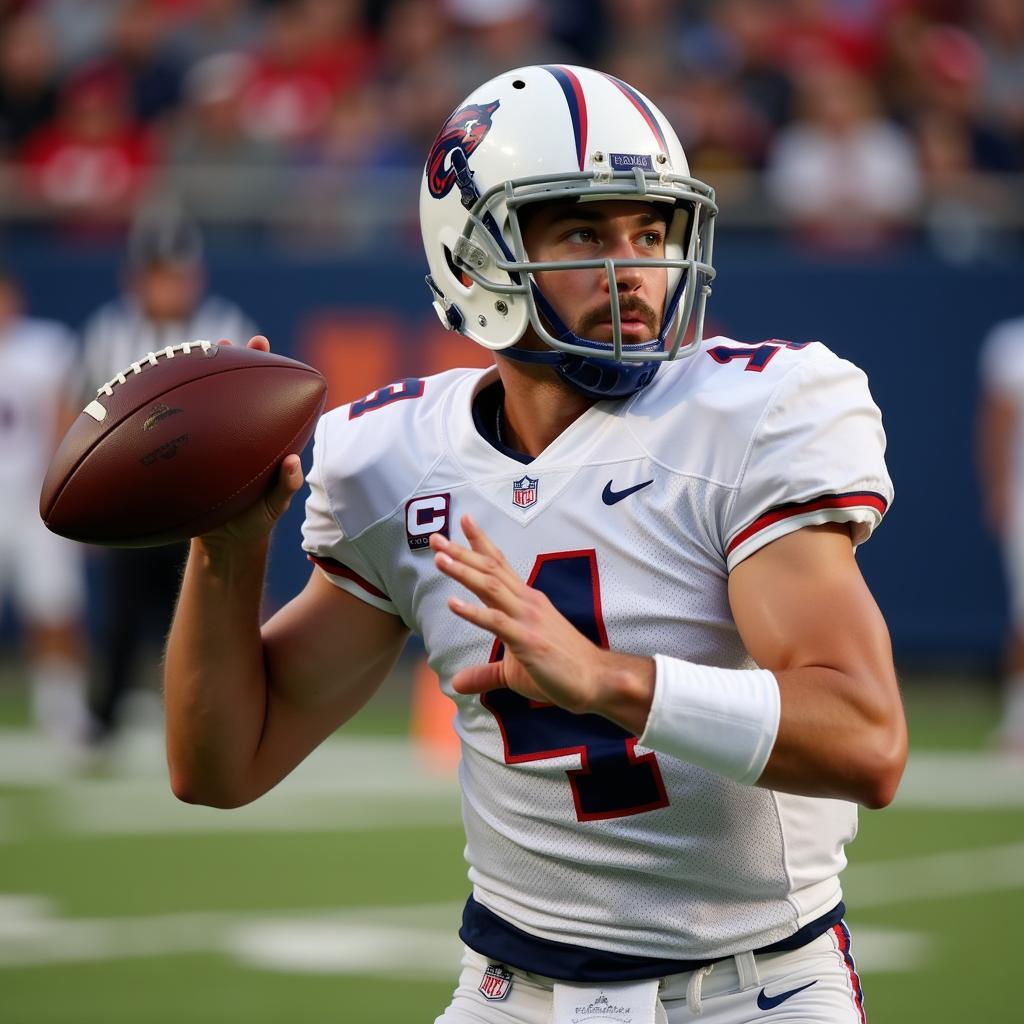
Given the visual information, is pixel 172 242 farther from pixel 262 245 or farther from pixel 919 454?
pixel 919 454

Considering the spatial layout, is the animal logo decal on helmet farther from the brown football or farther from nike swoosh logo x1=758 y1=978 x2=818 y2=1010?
nike swoosh logo x1=758 y1=978 x2=818 y2=1010

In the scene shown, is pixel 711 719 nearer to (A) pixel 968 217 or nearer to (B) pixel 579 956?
(B) pixel 579 956

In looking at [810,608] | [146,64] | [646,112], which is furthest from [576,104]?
[146,64]

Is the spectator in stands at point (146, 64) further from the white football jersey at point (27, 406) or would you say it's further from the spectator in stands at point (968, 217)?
the spectator in stands at point (968, 217)

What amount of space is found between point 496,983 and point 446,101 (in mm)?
7369

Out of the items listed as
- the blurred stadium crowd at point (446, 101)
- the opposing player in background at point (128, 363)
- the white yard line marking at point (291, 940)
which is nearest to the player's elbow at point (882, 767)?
the white yard line marking at point (291, 940)

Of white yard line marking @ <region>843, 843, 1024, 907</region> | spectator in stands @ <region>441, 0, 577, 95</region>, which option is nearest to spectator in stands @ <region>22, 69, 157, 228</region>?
spectator in stands @ <region>441, 0, 577, 95</region>

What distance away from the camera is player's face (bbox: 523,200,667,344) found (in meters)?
2.53

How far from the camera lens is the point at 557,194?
254 cm

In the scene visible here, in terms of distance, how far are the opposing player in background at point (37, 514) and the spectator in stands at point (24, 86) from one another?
4.44 feet

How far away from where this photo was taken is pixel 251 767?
2.67m

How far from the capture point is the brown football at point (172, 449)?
252 cm

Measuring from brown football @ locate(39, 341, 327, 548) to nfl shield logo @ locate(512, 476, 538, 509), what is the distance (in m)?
0.34

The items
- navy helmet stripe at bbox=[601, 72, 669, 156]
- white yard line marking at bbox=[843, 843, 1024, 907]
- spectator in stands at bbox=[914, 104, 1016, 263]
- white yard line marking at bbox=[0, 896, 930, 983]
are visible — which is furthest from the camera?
spectator in stands at bbox=[914, 104, 1016, 263]
